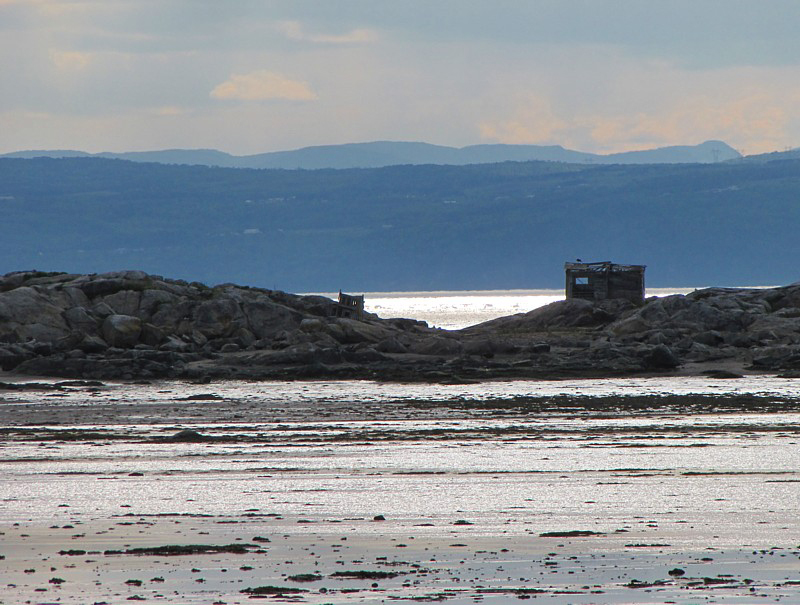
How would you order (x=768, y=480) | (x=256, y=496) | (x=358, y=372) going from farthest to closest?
(x=358, y=372)
(x=768, y=480)
(x=256, y=496)

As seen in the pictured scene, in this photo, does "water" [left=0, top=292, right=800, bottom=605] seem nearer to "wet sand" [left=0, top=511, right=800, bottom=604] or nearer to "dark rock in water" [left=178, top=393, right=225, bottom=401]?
"wet sand" [left=0, top=511, right=800, bottom=604]

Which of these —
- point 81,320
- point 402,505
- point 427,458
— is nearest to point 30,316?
point 81,320

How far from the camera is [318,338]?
40.6m

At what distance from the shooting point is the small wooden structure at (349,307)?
49.9m

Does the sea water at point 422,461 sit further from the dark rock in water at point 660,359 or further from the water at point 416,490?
the dark rock in water at point 660,359

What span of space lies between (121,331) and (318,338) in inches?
228

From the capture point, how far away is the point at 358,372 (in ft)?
116

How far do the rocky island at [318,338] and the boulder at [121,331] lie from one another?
0.03m

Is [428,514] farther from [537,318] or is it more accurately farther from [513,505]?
[537,318]

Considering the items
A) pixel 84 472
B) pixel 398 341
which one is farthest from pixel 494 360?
pixel 84 472

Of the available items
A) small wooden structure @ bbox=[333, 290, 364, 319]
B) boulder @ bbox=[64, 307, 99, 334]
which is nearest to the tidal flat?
boulder @ bbox=[64, 307, 99, 334]

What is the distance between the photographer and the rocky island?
116ft

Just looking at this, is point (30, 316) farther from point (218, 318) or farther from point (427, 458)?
point (427, 458)

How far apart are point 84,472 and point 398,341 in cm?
2541
